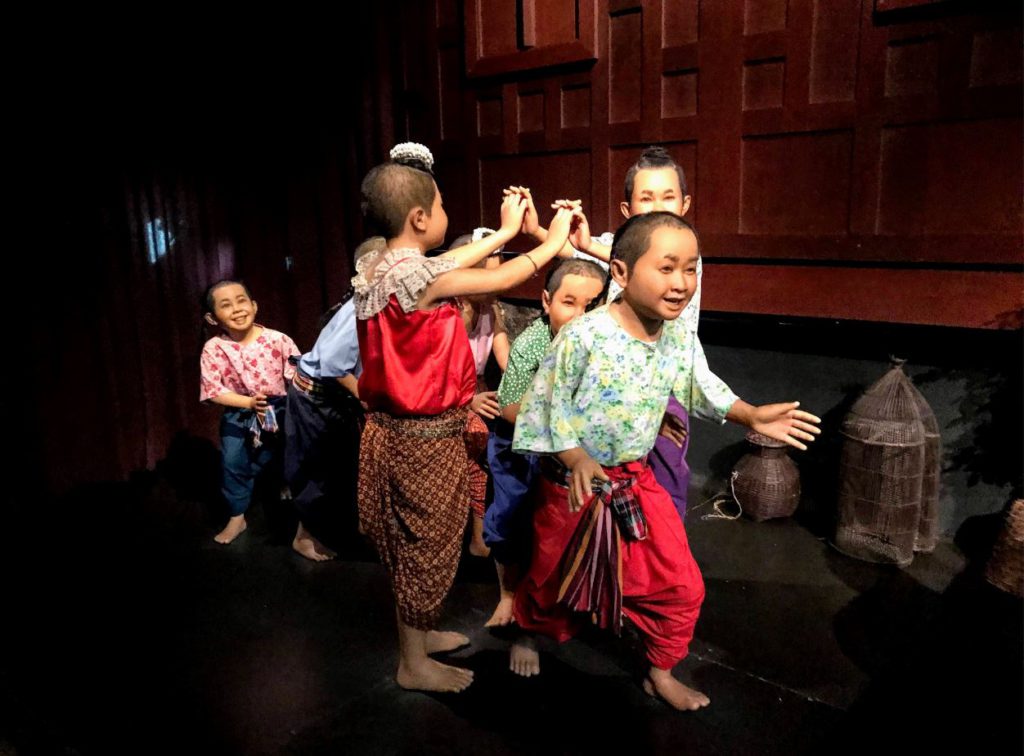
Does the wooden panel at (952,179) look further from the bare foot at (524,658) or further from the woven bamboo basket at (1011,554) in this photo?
the bare foot at (524,658)

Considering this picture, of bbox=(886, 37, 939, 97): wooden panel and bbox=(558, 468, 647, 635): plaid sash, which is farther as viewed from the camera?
bbox=(886, 37, 939, 97): wooden panel

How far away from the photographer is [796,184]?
3963 mm

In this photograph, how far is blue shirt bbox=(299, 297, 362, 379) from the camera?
351cm

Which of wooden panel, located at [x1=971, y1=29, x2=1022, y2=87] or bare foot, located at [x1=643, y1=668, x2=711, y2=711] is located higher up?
wooden panel, located at [x1=971, y1=29, x2=1022, y2=87]

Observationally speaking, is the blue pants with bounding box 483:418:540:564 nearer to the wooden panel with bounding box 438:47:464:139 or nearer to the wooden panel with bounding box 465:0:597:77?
the wooden panel with bounding box 465:0:597:77

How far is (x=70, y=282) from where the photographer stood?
4.57 metres

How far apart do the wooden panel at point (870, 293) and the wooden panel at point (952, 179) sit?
0.19 m

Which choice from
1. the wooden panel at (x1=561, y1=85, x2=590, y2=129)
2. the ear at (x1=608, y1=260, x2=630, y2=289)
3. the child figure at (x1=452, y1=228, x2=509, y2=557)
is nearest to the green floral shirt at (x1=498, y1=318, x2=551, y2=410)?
the child figure at (x1=452, y1=228, x2=509, y2=557)

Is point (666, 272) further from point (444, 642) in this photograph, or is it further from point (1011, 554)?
point (1011, 554)

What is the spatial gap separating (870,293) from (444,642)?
2662 mm

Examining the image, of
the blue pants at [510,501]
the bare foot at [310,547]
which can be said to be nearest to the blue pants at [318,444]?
the bare foot at [310,547]

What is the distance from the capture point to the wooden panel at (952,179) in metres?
3.39

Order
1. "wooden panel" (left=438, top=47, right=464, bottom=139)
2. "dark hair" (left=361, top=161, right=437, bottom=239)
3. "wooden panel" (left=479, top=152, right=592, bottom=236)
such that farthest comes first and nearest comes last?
"wooden panel" (left=438, top=47, right=464, bottom=139) → "wooden panel" (left=479, top=152, right=592, bottom=236) → "dark hair" (left=361, top=161, right=437, bottom=239)

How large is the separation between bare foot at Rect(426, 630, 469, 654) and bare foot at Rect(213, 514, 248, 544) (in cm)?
171
